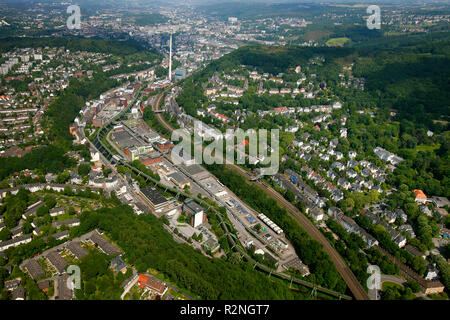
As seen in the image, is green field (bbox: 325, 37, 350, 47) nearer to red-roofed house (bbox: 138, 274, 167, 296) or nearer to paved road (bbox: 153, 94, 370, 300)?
paved road (bbox: 153, 94, 370, 300)

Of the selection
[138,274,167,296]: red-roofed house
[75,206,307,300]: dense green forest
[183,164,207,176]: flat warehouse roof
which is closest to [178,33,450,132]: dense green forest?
[183,164,207,176]: flat warehouse roof

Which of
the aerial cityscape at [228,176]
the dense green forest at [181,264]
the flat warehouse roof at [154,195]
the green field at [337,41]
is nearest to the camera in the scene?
the dense green forest at [181,264]

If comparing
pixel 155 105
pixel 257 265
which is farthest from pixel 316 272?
pixel 155 105

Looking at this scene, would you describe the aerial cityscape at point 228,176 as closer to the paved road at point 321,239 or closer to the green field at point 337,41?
the paved road at point 321,239

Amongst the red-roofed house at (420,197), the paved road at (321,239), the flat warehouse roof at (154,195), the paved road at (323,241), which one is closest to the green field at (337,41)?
the red-roofed house at (420,197)

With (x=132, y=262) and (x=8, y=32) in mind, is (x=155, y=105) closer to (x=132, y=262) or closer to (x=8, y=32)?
(x=132, y=262)

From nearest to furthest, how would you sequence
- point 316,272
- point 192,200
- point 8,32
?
point 316,272 → point 192,200 → point 8,32

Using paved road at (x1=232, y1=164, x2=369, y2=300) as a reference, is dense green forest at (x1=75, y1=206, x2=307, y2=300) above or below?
above
